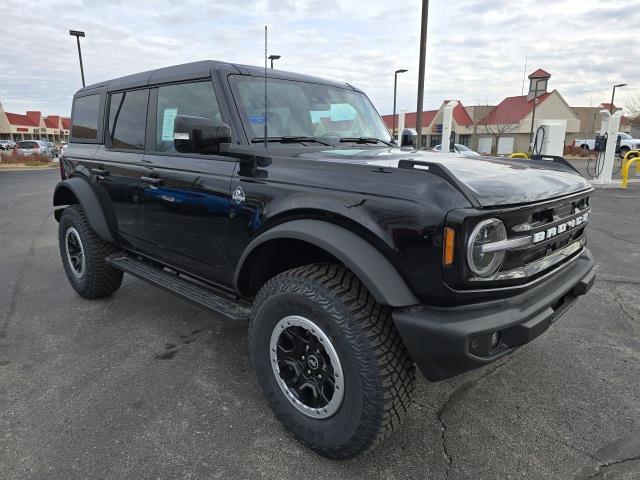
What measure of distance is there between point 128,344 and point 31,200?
10.9 metres

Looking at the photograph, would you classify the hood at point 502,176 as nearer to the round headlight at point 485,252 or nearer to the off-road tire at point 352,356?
the round headlight at point 485,252

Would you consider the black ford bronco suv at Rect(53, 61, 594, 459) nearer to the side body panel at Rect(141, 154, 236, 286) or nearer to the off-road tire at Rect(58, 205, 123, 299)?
the side body panel at Rect(141, 154, 236, 286)

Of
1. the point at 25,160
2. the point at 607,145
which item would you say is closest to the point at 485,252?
the point at 607,145

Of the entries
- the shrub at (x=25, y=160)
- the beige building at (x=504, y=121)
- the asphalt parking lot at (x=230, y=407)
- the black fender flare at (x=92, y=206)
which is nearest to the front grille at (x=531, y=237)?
the asphalt parking lot at (x=230, y=407)

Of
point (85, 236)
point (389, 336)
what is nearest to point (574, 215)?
point (389, 336)

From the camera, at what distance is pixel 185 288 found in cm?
312

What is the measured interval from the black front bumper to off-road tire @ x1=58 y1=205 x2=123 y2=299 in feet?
10.2

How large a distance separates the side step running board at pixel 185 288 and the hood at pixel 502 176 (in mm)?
998

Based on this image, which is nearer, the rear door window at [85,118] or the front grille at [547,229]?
the front grille at [547,229]

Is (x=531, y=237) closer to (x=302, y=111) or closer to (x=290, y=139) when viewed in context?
(x=290, y=139)

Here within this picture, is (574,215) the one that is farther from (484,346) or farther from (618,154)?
(618,154)

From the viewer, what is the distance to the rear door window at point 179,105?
9.70 feet

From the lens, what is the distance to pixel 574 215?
245cm

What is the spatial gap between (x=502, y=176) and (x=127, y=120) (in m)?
2.99
